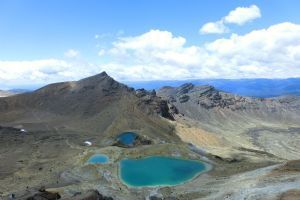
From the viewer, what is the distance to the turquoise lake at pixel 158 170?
10331 centimetres

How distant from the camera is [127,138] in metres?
165

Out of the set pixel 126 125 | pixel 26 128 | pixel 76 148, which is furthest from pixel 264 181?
pixel 26 128

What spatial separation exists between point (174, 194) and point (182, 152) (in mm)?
41287

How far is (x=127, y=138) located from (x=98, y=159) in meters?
39.7

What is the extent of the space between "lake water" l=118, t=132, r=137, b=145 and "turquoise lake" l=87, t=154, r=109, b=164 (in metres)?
28.2

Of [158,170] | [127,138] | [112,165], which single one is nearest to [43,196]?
[112,165]

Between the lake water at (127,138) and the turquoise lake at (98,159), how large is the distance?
92.5 feet

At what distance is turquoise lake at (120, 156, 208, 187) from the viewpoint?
103m

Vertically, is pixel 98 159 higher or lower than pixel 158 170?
higher

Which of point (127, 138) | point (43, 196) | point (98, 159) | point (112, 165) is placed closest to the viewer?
point (43, 196)

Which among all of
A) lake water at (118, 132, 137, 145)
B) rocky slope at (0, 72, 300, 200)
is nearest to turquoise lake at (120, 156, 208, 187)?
rocky slope at (0, 72, 300, 200)

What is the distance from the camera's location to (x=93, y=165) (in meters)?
116

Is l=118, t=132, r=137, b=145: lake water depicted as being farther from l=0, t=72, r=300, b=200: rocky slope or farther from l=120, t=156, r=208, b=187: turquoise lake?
l=120, t=156, r=208, b=187: turquoise lake

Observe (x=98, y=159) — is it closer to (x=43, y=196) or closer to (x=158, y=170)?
(x=158, y=170)
